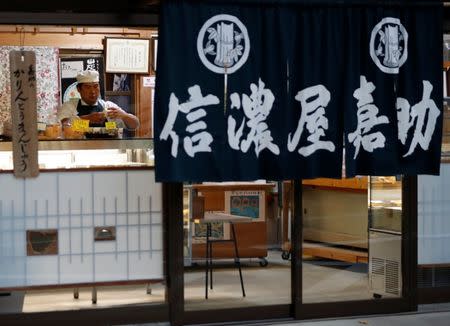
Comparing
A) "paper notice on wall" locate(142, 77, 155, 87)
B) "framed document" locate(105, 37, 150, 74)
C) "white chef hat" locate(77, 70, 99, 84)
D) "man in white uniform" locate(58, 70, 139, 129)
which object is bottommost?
"man in white uniform" locate(58, 70, 139, 129)

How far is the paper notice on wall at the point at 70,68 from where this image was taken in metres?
11.8

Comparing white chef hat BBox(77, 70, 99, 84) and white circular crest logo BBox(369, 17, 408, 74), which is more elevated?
white circular crest logo BBox(369, 17, 408, 74)

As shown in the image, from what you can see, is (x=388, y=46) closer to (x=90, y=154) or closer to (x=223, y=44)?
(x=223, y=44)

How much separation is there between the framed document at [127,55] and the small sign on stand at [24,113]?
1106mm

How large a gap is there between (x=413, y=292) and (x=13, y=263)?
458 centimetres

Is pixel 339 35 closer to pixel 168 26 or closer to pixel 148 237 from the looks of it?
pixel 168 26

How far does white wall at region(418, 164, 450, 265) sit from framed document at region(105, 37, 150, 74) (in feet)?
11.5

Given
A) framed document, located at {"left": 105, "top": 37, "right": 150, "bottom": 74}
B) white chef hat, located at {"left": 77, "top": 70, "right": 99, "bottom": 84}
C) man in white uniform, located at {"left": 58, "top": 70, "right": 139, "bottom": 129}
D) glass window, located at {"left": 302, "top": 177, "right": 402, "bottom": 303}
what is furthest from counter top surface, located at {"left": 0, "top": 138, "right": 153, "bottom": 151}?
glass window, located at {"left": 302, "top": 177, "right": 402, "bottom": 303}

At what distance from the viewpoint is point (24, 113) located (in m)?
9.18

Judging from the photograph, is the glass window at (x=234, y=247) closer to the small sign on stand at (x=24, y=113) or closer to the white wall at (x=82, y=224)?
the white wall at (x=82, y=224)

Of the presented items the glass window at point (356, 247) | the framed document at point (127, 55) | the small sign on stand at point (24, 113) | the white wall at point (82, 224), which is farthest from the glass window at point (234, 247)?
the small sign on stand at point (24, 113)

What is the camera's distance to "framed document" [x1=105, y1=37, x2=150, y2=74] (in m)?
10.0

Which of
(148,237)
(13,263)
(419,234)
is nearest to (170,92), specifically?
(148,237)

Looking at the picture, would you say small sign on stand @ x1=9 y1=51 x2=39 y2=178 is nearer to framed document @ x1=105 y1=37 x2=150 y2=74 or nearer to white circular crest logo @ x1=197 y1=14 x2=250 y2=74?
framed document @ x1=105 y1=37 x2=150 y2=74
